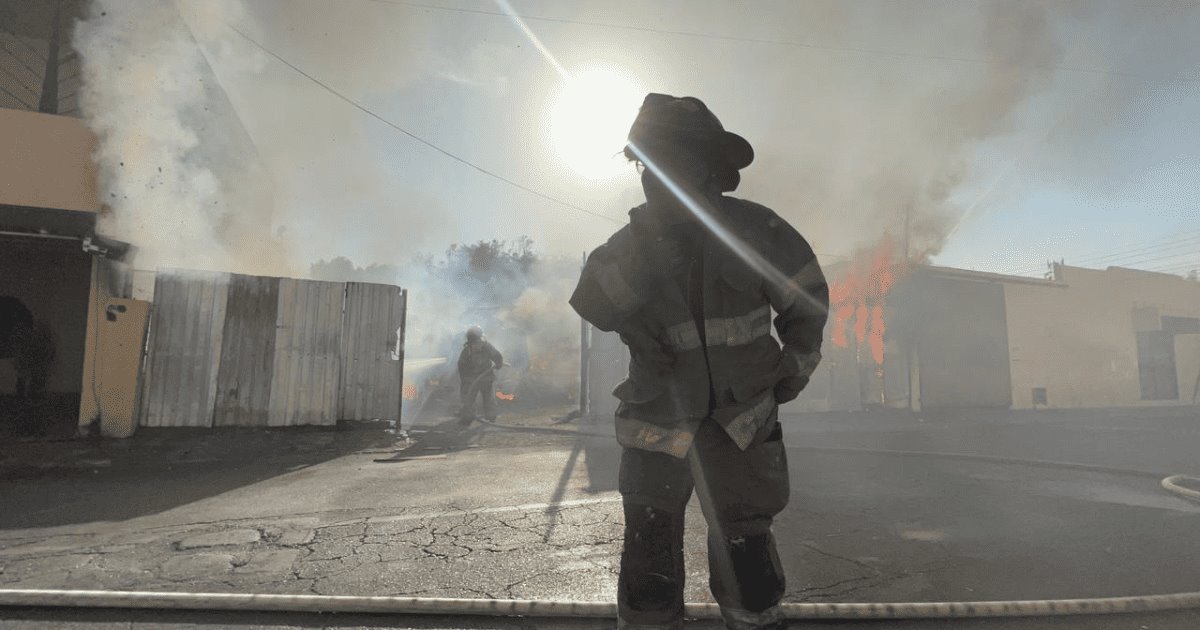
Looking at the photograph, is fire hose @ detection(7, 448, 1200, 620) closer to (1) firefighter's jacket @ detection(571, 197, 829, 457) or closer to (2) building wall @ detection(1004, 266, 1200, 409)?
(1) firefighter's jacket @ detection(571, 197, 829, 457)

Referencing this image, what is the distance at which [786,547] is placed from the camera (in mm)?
2799

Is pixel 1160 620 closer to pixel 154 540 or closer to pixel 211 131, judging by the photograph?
pixel 154 540

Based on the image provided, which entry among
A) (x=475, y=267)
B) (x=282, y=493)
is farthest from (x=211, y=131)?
(x=475, y=267)

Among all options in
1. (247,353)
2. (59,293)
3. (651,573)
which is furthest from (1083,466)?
(59,293)

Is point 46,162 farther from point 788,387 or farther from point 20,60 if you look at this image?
point 788,387

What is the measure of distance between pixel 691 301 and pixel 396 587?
172 centimetres

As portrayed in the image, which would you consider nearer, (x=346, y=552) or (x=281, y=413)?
(x=346, y=552)

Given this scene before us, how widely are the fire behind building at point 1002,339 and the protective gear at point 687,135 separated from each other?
1401 centimetres

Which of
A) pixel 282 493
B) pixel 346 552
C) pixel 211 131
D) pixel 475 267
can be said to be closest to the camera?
pixel 346 552

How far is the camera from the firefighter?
10.6 m

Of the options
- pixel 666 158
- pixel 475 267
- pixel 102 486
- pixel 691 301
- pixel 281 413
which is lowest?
pixel 102 486

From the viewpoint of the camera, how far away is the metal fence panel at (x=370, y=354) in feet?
24.3

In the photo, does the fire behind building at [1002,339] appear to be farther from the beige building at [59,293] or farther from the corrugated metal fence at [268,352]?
the beige building at [59,293]

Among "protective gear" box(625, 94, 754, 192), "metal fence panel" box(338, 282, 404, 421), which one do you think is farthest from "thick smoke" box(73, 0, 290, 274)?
"protective gear" box(625, 94, 754, 192)
